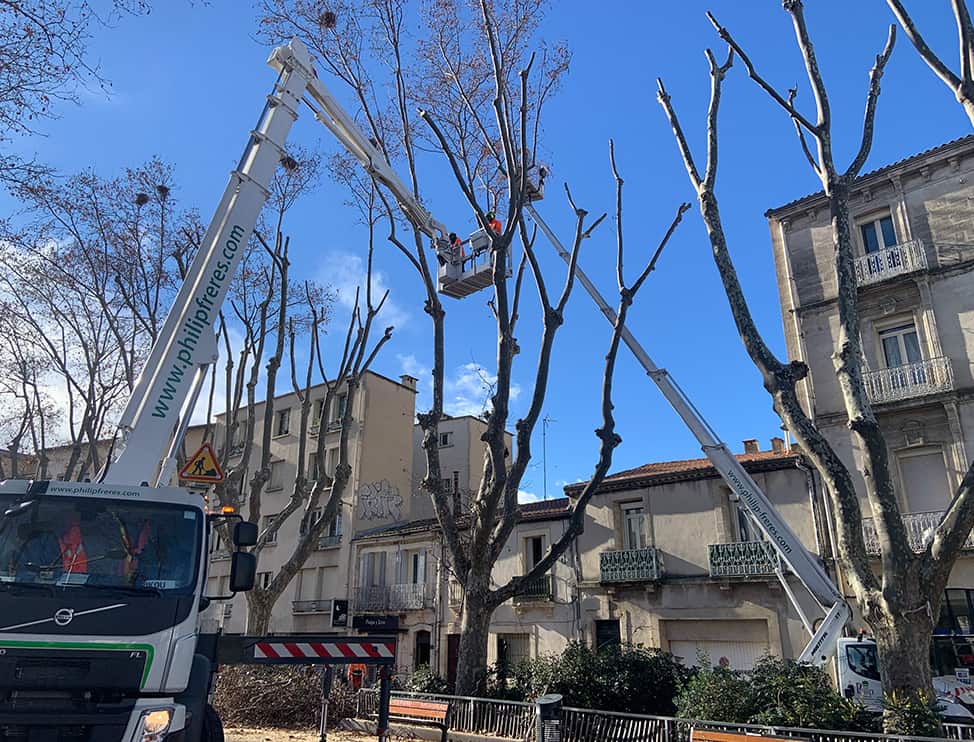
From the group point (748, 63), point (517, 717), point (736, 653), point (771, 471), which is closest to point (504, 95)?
point (748, 63)

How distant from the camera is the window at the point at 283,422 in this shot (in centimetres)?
3316

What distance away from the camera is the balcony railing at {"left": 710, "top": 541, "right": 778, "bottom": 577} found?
1888cm

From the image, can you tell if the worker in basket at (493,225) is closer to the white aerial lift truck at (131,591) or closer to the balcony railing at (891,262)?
the white aerial lift truck at (131,591)

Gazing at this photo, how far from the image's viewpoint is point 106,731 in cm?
548

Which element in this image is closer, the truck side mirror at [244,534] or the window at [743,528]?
the truck side mirror at [244,534]

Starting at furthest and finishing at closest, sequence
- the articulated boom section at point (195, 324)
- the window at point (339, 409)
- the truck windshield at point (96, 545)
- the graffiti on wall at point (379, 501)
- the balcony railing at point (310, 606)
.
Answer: the window at point (339, 409) → the graffiti on wall at point (379, 501) → the balcony railing at point (310, 606) → the articulated boom section at point (195, 324) → the truck windshield at point (96, 545)

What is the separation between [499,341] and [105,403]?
13761 millimetres

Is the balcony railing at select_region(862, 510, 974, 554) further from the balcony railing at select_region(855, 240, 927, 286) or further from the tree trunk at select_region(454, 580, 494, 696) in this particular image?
the tree trunk at select_region(454, 580, 494, 696)

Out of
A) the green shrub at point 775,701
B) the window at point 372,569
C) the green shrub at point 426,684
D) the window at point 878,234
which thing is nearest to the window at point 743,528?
the window at point 878,234

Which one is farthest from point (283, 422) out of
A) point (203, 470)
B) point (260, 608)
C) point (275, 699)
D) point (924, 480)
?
point (924, 480)

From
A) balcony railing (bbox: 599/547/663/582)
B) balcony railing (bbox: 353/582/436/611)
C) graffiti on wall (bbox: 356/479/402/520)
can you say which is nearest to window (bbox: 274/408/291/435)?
graffiti on wall (bbox: 356/479/402/520)

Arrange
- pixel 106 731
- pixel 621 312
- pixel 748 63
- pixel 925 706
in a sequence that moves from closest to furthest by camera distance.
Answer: pixel 106 731 < pixel 925 706 < pixel 748 63 < pixel 621 312

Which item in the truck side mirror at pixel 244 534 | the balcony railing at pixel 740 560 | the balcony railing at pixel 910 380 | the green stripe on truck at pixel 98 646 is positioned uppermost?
the balcony railing at pixel 910 380

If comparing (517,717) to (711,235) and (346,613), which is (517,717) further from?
(346,613)
